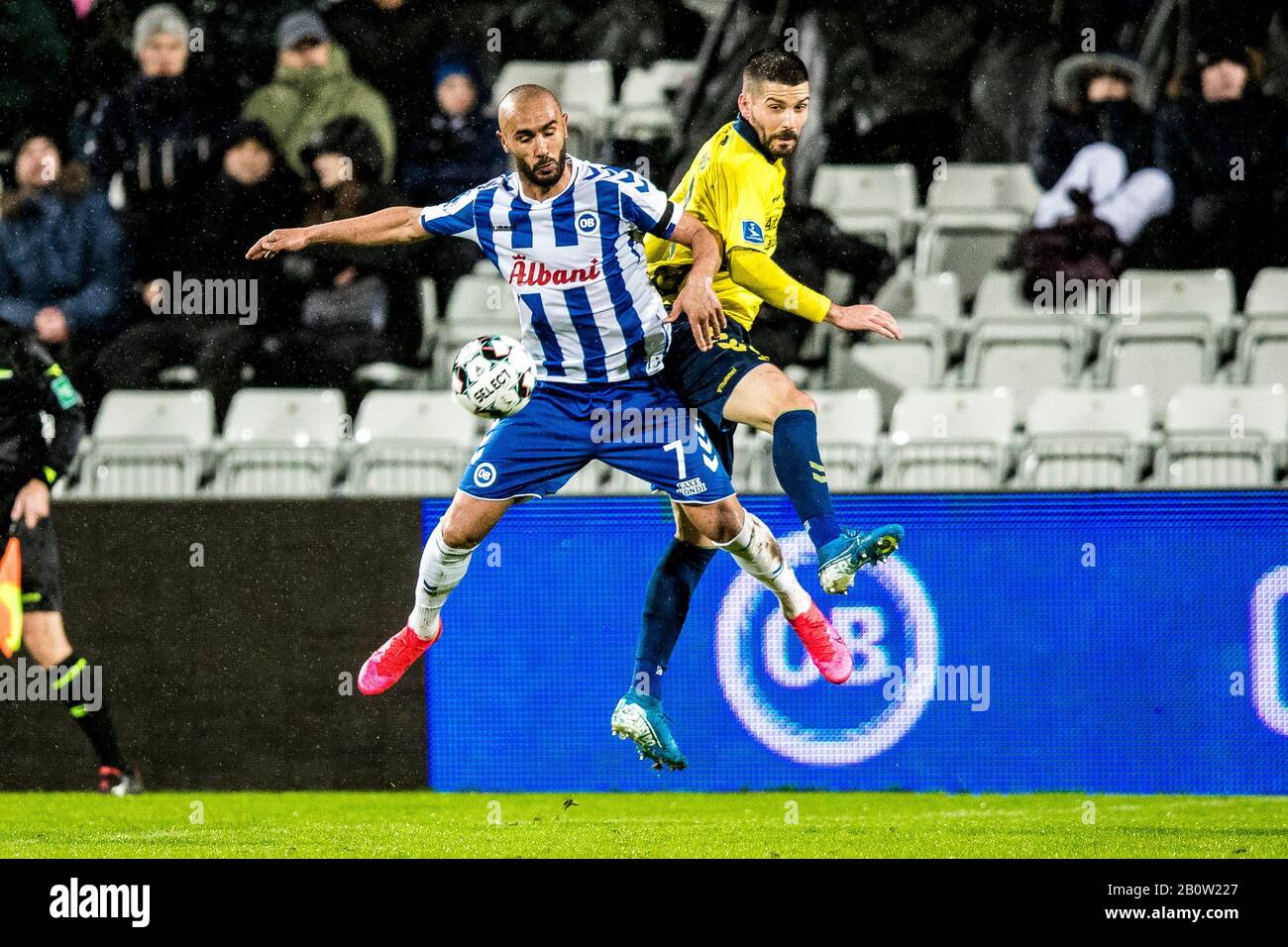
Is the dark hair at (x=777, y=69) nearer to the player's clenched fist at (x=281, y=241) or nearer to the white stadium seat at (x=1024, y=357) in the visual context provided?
the player's clenched fist at (x=281, y=241)

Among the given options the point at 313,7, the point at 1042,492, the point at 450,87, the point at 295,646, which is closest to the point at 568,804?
the point at 295,646

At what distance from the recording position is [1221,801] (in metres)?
9.14

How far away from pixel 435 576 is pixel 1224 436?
15.2 feet

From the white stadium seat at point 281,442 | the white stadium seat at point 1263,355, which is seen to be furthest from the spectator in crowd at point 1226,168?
the white stadium seat at point 281,442

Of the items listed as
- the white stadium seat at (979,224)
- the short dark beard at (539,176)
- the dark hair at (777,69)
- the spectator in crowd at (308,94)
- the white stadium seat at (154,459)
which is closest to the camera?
the short dark beard at (539,176)

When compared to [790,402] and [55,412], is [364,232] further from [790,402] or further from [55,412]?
[55,412]

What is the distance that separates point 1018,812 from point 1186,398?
289cm

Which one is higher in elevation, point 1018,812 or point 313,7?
point 313,7

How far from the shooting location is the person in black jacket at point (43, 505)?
9836mm

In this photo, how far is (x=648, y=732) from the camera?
759cm

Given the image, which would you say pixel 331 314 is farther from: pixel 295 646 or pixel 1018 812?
pixel 1018 812

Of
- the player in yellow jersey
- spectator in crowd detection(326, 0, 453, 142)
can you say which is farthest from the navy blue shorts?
spectator in crowd detection(326, 0, 453, 142)

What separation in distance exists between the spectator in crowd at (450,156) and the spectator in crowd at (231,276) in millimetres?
805

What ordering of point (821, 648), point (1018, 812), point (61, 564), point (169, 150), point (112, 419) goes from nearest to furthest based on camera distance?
1. point (821, 648)
2. point (1018, 812)
3. point (61, 564)
4. point (112, 419)
5. point (169, 150)
